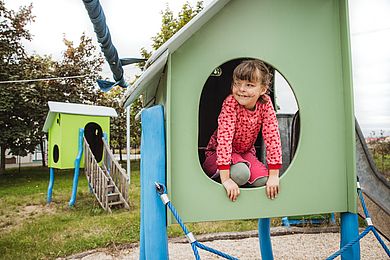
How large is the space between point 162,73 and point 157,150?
390 millimetres

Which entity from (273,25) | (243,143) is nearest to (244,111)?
(243,143)

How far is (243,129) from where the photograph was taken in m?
1.87

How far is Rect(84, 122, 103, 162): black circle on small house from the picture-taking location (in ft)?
23.4

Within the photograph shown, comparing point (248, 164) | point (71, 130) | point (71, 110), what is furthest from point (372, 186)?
point (71, 110)

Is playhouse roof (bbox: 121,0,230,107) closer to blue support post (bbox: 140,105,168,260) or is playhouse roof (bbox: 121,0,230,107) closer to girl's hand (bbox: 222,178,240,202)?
blue support post (bbox: 140,105,168,260)

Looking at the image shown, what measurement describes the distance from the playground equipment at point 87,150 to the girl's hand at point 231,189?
457cm

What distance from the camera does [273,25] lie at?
1729 millimetres

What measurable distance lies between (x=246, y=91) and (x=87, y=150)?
5157mm

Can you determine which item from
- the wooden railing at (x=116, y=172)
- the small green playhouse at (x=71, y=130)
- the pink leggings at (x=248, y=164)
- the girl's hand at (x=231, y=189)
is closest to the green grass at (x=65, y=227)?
the wooden railing at (x=116, y=172)

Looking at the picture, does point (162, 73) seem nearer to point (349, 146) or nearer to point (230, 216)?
point (230, 216)

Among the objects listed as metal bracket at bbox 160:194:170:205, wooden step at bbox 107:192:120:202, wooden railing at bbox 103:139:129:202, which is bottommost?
wooden step at bbox 107:192:120:202

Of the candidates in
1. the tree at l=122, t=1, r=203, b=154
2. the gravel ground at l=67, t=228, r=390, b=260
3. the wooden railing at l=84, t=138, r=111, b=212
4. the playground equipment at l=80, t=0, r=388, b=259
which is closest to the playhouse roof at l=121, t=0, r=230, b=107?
the playground equipment at l=80, t=0, r=388, b=259

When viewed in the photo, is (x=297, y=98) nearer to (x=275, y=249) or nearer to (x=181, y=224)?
(x=181, y=224)

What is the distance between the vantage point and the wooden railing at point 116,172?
618cm
